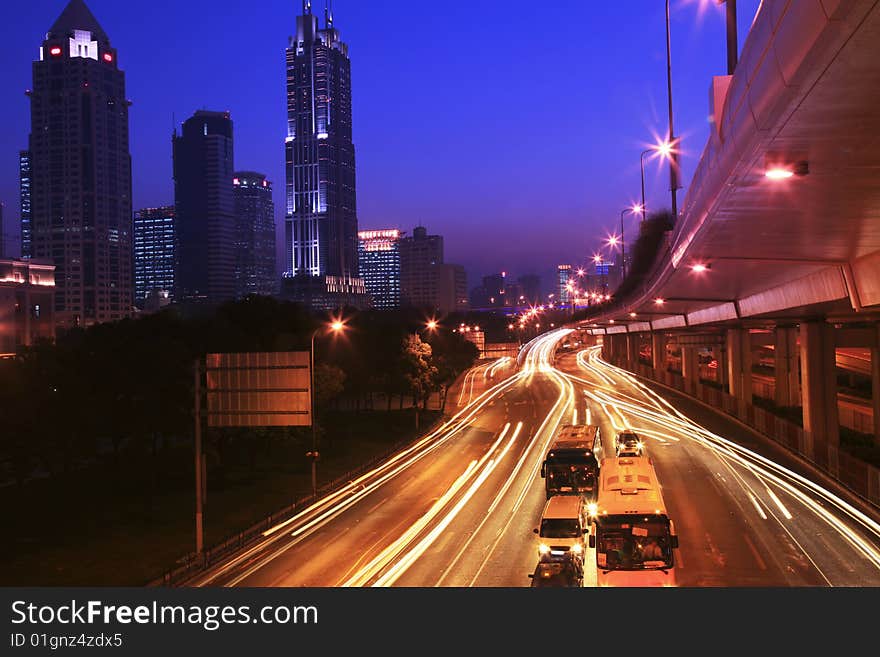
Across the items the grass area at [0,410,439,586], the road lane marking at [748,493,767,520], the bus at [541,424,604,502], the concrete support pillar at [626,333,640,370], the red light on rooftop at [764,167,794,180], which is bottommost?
the grass area at [0,410,439,586]

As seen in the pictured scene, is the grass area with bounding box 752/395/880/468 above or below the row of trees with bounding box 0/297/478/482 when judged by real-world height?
below

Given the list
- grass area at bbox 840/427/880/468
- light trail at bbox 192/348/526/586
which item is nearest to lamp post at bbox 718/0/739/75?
light trail at bbox 192/348/526/586

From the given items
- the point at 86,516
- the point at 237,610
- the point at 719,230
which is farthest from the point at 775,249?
the point at 86,516

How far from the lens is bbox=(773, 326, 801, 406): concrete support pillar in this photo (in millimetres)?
60781

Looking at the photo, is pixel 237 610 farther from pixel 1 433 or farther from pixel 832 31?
pixel 1 433

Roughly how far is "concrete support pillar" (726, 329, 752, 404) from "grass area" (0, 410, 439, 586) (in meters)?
29.9

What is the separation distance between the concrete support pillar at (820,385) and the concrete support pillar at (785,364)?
17312mm

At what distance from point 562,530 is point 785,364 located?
1767 inches

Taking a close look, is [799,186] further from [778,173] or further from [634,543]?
[634,543]

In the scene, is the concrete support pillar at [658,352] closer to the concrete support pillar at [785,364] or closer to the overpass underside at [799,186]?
the concrete support pillar at [785,364]

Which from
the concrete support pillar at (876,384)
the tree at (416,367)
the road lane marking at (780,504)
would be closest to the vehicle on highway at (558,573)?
the road lane marking at (780,504)

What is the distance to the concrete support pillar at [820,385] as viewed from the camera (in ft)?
140

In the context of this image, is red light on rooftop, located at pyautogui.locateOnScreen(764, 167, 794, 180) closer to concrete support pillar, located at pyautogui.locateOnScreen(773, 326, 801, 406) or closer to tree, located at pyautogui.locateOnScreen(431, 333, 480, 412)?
concrete support pillar, located at pyautogui.locateOnScreen(773, 326, 801, 406)

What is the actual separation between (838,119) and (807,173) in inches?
115
